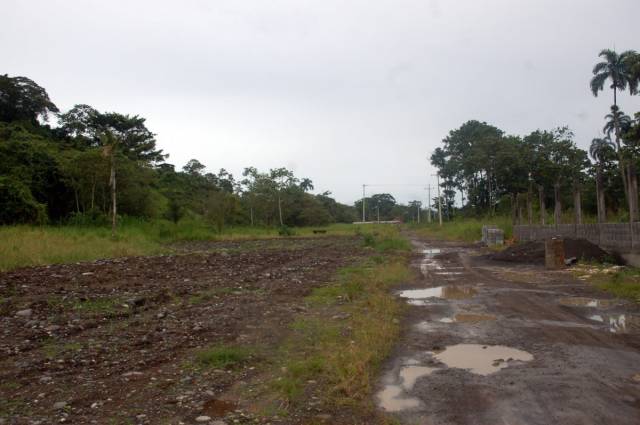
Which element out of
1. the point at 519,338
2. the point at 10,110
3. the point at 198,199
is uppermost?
the point at 10,110

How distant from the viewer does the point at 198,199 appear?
184 ft

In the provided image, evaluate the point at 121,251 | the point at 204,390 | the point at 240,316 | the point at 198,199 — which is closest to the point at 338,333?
the point at 240,316

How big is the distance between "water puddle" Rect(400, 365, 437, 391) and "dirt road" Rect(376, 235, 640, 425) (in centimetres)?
1

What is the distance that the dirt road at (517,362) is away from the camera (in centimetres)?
453

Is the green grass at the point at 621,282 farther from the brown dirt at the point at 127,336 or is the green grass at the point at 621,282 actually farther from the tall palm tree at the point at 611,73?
the tall palm tree at the point at 611,73

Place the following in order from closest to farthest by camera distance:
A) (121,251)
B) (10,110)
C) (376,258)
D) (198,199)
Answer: (376,258), (121,251), (10,110), (198,199)

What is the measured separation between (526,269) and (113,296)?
1294cm

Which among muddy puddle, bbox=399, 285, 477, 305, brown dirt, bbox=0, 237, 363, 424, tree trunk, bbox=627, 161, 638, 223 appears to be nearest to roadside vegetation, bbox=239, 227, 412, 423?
brown dirt, bbox=0, 237, 363, 424

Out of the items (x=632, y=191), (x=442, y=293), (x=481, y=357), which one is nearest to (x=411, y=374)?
(x=481, y=357)

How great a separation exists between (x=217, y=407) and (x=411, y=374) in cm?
224

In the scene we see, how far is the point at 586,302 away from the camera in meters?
10.2

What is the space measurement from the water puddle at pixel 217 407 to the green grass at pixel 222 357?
1082 millimetres

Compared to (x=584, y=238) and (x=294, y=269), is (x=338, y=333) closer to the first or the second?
(x=294, y=269)

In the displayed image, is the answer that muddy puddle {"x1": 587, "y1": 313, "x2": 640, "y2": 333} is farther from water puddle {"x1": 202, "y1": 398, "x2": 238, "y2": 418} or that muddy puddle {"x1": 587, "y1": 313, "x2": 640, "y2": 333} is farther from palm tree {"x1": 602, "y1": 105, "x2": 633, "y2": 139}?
palm tree {"x1": 602, "y1": 105, "x2": 633, "y2": 139}
